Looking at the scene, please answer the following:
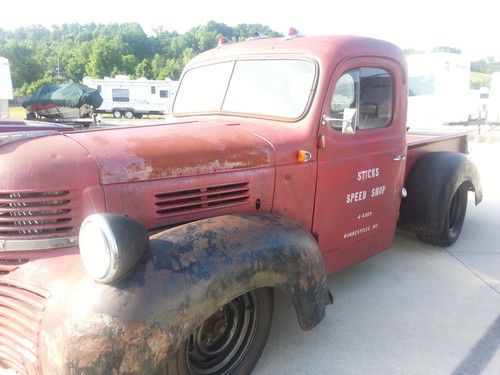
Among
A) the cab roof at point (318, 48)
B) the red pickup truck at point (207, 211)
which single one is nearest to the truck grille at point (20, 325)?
the red pickup truck at point (207, 211)


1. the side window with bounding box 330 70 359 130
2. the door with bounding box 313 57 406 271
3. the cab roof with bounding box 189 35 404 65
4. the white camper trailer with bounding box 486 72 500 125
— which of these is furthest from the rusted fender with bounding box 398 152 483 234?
the white camper trailer with bounding box 486 72 500 125

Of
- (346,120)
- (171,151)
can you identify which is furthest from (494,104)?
(171,151)

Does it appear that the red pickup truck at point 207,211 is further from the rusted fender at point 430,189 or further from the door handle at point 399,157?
the rusted fender at point 430,189

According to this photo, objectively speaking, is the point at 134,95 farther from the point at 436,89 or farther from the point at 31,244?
the point at 31,244

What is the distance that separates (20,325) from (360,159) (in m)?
2.48

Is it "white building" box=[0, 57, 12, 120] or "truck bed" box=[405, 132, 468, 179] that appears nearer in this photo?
"truck bed" box=[405, 132, 468, 179]

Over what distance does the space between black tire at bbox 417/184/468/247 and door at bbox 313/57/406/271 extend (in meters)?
1.11

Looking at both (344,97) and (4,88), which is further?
(4,88)

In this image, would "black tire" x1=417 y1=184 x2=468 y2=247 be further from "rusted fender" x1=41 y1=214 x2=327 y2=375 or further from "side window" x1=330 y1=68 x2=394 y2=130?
"rusted fender" x1=41 y1=214 x2=327 y2=375

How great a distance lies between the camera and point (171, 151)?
2.56 m

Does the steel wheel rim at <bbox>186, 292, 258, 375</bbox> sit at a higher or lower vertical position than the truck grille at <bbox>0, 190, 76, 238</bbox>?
lower

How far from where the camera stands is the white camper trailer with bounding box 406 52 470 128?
19234 mm

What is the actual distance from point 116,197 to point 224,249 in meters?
0.63

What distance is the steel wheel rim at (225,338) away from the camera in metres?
2.52
